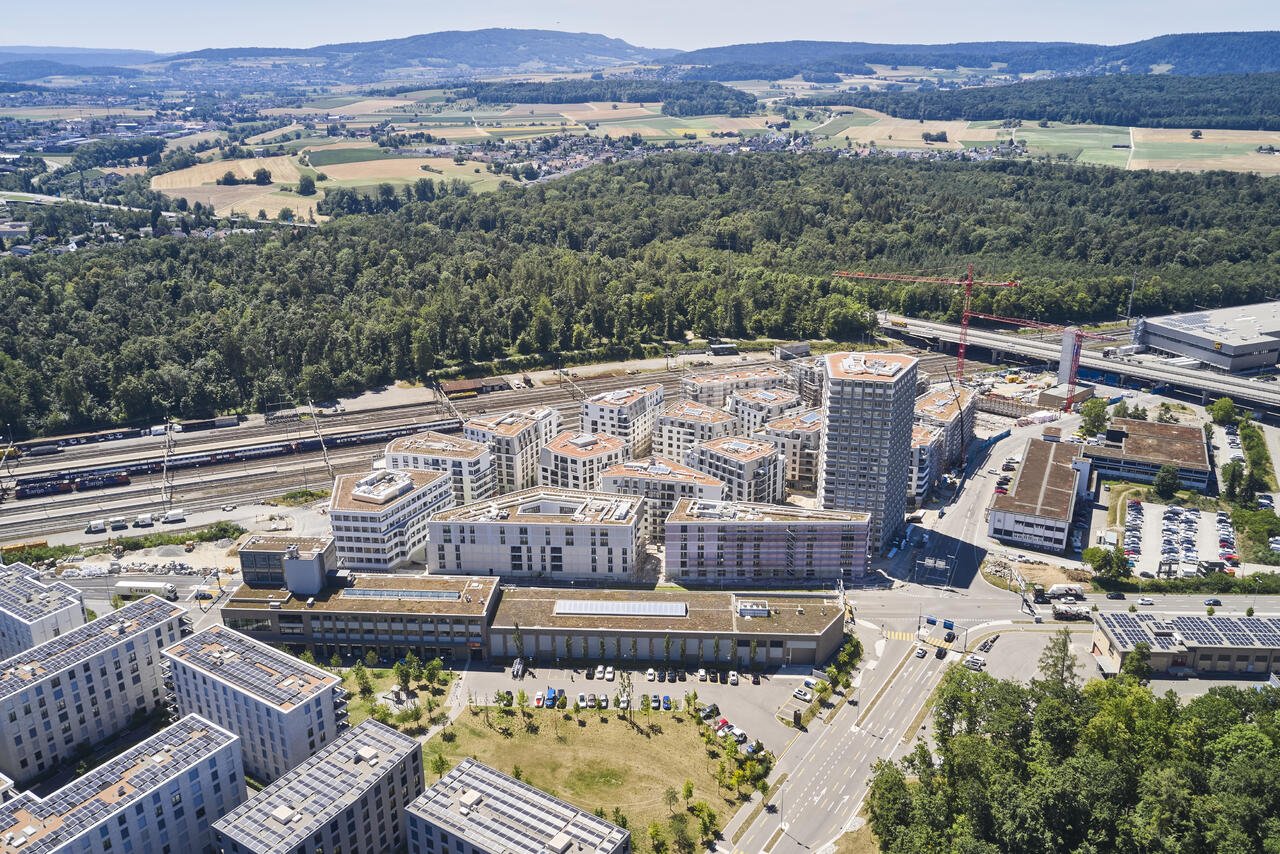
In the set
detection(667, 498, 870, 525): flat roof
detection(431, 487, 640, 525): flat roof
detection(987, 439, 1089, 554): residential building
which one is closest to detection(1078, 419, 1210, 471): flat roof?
detection(987, 439, 1089, 554): residential building

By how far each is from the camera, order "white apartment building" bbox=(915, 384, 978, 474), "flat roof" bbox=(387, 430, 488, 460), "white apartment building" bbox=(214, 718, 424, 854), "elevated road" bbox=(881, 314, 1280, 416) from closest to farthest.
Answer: "white apartment building" bbox=(214, 718, 424, 854)
"flat roof" bbox=(387, 430, 488, 460)
"white apartment building" bbox=(915, 384, 978, 474)
"elevated road" bbox=(881, 314, 1280, 416)

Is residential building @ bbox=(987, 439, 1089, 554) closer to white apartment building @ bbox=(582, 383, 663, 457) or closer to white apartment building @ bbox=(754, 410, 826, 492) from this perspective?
white apartment building @ bbox=(754, 410, 826, 492)

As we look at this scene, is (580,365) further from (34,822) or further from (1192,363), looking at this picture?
(34,822)

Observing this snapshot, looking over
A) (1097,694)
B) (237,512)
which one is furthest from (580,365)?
(1097,694)

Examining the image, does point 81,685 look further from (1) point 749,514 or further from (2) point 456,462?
(1) point 749,514

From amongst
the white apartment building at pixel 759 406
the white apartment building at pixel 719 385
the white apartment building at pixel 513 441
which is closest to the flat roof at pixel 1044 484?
the white apartment building at pixel 759 406

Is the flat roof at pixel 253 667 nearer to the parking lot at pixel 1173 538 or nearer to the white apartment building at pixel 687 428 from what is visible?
the white apartment building at pixel 687 428

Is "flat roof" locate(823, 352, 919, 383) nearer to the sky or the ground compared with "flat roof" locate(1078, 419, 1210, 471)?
nearer to the sky
